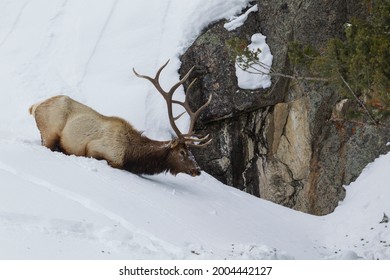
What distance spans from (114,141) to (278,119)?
3.42 m

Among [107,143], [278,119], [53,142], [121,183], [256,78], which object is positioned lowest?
[278,119]

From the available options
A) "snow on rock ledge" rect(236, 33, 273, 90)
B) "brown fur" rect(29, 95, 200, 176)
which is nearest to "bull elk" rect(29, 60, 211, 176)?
"brown fur" rect(29, 95, 200, 176)

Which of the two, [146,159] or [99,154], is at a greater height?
[99,154]

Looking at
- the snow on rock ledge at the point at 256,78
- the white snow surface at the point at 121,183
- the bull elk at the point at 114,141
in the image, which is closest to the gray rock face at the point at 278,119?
the snow on rock ledge at the point at 256,78

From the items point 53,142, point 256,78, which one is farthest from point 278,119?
point 53,142

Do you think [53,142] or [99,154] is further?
[53,142]

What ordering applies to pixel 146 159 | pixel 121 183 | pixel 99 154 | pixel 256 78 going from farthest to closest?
1. pixel 256 78
2. pixel 146 159
3. pixel 99 154
4. pixel 121 183

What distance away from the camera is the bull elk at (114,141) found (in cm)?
977

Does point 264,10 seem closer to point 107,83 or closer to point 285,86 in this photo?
point 285,86

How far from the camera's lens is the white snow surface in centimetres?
673

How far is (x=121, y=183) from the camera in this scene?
8938mm

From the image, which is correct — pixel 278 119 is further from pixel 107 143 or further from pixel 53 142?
pixel 53 142

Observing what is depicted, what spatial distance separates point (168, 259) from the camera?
20.6 feet

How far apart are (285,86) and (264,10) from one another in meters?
1.50
